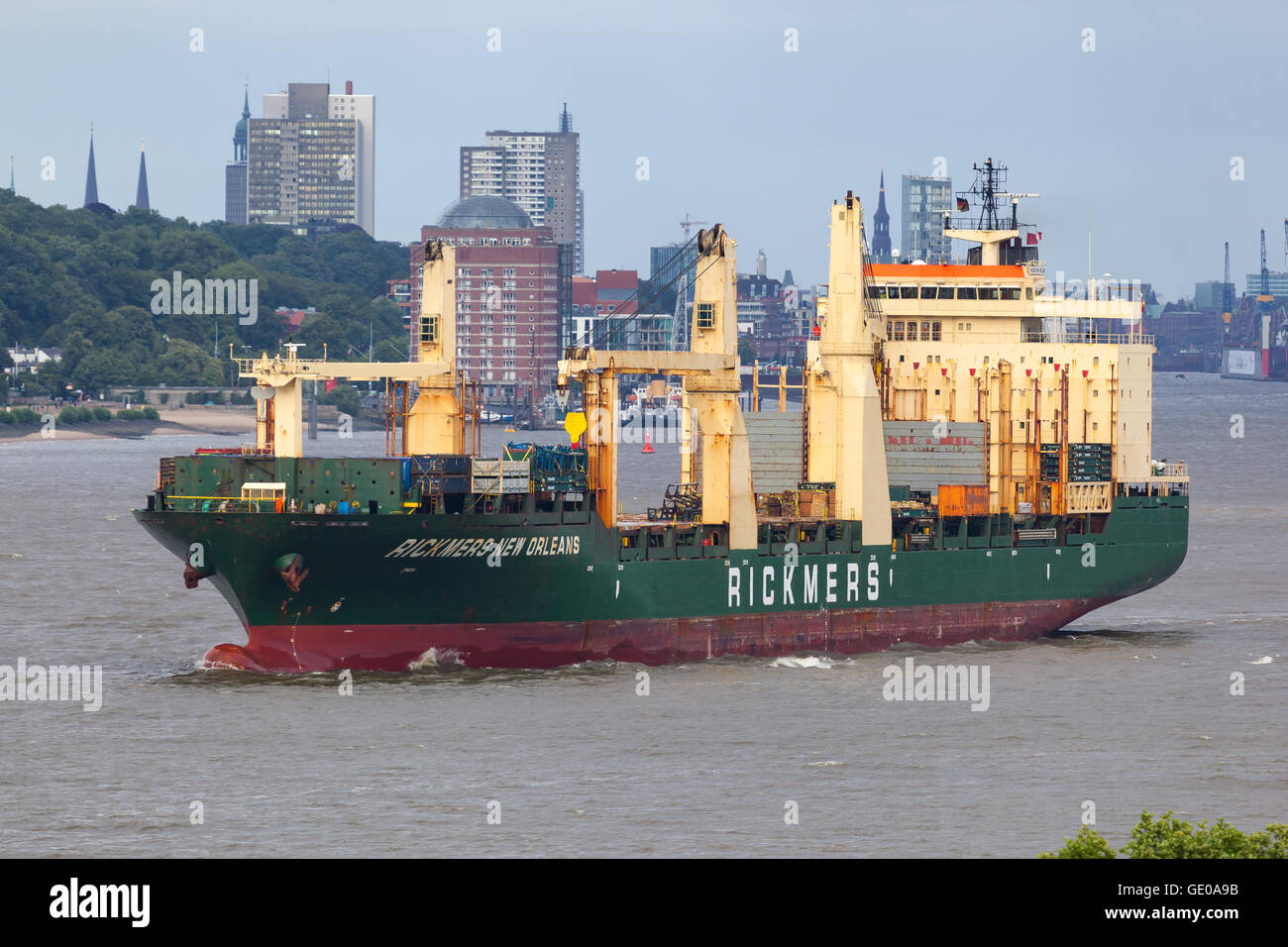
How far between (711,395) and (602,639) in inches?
322

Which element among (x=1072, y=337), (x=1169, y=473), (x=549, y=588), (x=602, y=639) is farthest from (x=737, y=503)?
(x=1169, y=473)

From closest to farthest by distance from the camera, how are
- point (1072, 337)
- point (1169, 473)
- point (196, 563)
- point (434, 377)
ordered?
point (196, 563), point (434, 377), point (1169, 473), point (1072, 337)

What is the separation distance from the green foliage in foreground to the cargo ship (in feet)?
96.6

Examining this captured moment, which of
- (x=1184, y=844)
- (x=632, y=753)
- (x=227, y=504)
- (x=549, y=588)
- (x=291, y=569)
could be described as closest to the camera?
(x=1184, y=844)

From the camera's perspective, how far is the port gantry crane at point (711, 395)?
185 ft

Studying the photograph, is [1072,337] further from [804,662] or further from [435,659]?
[435,659]

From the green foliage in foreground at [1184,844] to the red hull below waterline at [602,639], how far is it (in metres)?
29.9

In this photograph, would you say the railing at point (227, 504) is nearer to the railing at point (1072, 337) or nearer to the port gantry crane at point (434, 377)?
the port gantry crane at point (434, 377)

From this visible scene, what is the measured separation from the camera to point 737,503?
2311 inches
